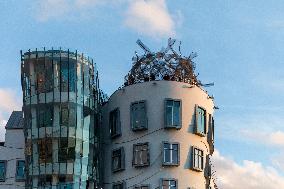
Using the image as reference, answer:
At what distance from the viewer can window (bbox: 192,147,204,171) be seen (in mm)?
62750

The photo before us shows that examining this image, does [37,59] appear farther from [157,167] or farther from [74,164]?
[157,167]

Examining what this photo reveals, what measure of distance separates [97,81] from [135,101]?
587cm

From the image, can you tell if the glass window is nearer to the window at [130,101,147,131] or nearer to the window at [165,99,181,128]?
the window at [165,99,181,128]

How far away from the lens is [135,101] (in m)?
64.4

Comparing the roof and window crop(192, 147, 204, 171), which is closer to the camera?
window crop(192, 147, 204, 171)

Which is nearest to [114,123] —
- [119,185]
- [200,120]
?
[119,185]

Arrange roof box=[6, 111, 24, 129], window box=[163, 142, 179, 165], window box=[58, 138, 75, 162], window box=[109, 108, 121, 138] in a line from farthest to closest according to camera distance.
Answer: roof box=[6, 111, 24, 129], window box=[109, 108, 121, 138], window box=[58, 138, 75, 162], window box=[163, 142, 179, 165]

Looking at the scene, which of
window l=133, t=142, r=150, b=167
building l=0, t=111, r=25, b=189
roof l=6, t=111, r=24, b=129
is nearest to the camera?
window l=133, t=142, r=150, b=167

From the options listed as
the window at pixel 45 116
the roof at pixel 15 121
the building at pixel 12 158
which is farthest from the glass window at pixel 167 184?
the roof at pixel 15 121

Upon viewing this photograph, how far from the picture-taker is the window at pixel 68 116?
62.9 metres

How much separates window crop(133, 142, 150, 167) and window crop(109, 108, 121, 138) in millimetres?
2747

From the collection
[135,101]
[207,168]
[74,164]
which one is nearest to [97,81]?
[135,101]

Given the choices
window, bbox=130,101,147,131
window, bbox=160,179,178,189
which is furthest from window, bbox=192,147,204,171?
window, bbox=130,101,147,131

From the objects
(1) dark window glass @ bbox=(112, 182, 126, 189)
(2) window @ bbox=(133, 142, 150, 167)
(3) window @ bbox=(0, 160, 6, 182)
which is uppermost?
(2) window @ bbox=(133, 142, 150, 167)
